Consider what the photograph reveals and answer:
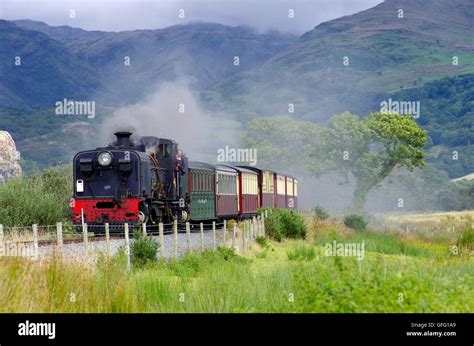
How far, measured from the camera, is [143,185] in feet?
94.5

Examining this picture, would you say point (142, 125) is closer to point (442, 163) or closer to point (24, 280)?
point (24, 280)

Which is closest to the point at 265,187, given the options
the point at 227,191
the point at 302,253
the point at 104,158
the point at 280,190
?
the point at 280,190

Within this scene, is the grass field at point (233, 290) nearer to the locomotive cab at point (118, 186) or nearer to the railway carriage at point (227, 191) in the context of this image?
the locomotive cab at point (118, 186)

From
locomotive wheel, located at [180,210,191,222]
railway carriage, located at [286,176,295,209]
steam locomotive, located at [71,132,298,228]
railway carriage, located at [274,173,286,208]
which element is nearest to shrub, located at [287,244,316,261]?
steam locomotive, located at [71,132,298,228]

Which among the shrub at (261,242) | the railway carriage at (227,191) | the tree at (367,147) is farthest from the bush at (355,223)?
the tree at (367,147)

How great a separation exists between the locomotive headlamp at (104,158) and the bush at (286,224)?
31.1ft

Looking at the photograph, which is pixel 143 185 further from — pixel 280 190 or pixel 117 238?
pixel 280 190

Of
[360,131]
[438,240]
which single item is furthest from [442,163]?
[438,240]

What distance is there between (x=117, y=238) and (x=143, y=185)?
7.40 ft

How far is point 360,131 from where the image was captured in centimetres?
7912

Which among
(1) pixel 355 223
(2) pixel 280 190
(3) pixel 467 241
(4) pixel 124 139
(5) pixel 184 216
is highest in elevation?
(4) pixel 124 139

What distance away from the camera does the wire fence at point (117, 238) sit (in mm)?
18750

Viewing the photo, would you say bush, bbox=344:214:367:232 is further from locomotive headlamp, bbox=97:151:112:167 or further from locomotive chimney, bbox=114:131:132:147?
locomotive headlamp, bbox=97:151:112:167
